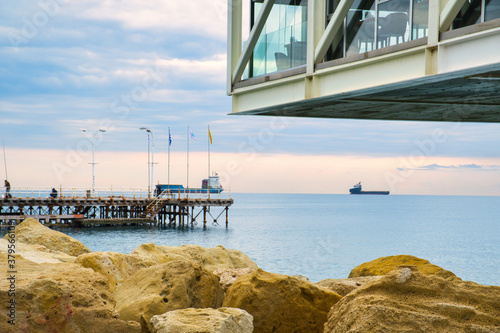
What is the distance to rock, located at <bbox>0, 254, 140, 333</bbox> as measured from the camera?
7.42 metres

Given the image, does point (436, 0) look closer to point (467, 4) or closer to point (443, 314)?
point (467, 4)

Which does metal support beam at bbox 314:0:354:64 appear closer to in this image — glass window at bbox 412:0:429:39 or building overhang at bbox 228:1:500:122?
building overhang at bbox 228:1:500:122

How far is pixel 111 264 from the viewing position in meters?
11.1

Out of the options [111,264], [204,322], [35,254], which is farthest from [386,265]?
[35,254]

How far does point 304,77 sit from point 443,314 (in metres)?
5.75

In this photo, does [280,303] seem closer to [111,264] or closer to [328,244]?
[111,264]

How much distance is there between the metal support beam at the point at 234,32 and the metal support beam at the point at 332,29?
2.82 meters

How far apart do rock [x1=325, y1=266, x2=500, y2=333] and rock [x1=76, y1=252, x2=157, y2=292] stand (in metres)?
4.80

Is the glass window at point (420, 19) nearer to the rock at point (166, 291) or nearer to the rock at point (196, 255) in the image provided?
the rock at point (166, 291)

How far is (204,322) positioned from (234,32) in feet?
26.0

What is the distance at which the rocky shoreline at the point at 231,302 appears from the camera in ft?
22.6

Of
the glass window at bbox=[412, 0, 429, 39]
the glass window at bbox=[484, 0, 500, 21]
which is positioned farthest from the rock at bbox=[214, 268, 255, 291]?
the glass window at bbox=[484, 0, 500, 21]

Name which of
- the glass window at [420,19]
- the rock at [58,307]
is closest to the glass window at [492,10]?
the glass window at [420,19]

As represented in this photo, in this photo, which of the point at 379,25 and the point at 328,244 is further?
the point at 328,244
